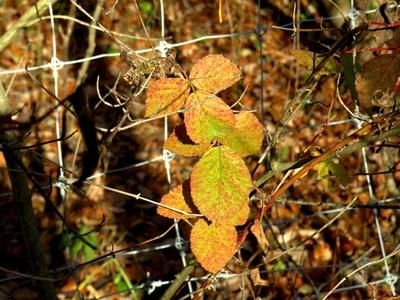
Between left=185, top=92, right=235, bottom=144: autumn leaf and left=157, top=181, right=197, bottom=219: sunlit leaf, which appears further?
left=157, top=181, right=197, bottom=219: sunlit leaf

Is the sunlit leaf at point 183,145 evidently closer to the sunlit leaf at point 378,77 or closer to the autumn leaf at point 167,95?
the autumn leaf at point 167,95

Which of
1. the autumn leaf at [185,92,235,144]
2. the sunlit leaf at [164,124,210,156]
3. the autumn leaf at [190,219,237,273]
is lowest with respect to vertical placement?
the autumn leaf at [190,219,237,273]

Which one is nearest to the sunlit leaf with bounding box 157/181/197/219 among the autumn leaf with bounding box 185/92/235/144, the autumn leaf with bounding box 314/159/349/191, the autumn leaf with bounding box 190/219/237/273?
the autumn leaf with bounding box 190/219/237/273

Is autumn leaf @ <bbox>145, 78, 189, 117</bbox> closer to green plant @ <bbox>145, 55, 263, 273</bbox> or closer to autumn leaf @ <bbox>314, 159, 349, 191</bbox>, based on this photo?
green plant @ <bbox>145, 55, 263, 273</bbox>

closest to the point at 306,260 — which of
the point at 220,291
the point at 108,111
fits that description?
the point at 220,291

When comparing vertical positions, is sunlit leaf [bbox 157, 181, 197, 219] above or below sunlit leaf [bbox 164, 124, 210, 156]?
below

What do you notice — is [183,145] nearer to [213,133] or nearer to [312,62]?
[213,133]

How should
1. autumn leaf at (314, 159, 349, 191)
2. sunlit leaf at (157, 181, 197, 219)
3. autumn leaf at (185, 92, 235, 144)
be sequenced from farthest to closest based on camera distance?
autumn leaf at (314, 159, 349, 191), sunlit leaf at (157, 181, 197, 219), autumn leaf at (185, 92, 235, 144)
